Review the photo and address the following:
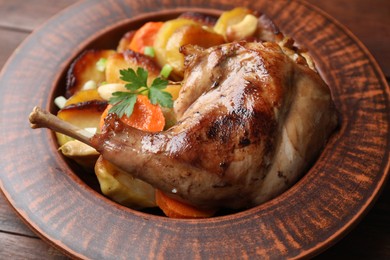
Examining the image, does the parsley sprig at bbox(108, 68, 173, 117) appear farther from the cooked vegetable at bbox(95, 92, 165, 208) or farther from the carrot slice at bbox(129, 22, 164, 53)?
the carrot slice at bbox(129, 22, 164, 53)

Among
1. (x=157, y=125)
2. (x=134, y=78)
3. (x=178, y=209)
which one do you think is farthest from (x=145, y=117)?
(x=178, y=209)

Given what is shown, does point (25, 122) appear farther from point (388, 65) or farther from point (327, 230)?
point (388, 65)

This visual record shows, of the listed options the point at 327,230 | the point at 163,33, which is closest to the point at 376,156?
the point at 327,230

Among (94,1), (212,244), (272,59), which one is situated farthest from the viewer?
(94,1)

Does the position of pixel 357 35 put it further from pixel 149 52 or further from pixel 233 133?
pixel 233 133

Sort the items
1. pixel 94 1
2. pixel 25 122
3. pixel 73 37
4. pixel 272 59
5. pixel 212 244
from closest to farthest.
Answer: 1. pixel 212 244
2. pixel 272 59
3. pixel 25 122
4. pixel 73 37
5. pixel 94 1

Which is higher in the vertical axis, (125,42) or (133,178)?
(125,42)
